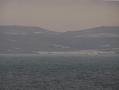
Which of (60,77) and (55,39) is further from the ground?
(55,39)

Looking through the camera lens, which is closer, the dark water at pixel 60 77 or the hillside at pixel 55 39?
the dark water at pixel 60 77

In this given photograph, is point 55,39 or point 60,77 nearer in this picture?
point 55,39

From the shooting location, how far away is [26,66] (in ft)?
46.6

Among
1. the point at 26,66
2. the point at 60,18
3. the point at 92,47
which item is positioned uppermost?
the point at 60,18

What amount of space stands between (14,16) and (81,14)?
212cm

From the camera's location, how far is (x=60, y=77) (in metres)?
11.8

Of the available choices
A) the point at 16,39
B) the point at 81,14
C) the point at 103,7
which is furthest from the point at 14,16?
the point at 103,7

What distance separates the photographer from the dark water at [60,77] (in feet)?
34.8

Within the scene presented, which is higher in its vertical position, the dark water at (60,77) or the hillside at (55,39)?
the hillside at (55,39)

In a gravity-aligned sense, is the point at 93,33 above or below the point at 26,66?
above

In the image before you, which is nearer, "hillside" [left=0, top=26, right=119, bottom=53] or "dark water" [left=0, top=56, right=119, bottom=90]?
"dark water" [left=0, top=56, right=119, bottom=90]

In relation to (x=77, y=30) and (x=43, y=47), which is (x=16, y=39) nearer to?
(x=43, y=47)

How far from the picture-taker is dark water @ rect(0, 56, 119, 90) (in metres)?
10.6

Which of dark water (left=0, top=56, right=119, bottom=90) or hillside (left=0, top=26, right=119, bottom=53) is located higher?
hillside (left=0, top=26, right=119, bottom=53)
